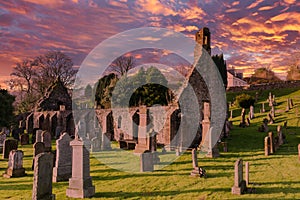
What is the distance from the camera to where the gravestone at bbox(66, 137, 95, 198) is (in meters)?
8.55

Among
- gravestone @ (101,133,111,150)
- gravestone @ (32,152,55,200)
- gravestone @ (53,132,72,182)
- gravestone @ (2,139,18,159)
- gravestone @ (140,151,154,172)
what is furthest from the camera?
gravestone @ (101,133,111,150)

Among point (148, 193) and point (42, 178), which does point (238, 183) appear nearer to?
point (148, 193)

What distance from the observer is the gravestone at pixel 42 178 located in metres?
7.13

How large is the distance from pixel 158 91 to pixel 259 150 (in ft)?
86.3

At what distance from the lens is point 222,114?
22406mm

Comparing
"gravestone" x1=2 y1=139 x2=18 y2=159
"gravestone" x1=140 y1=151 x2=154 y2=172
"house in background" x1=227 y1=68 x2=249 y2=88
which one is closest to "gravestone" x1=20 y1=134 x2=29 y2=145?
"gravestone" x1=2 y1=139 x2=18 y2=159

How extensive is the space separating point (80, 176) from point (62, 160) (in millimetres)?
2656

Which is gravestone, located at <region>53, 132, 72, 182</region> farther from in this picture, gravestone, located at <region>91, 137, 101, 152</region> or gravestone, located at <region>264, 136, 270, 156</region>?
gravestone, located at <region>264, 136, 270, 156</region>

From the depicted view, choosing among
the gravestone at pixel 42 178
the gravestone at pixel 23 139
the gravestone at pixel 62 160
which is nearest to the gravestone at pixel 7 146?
the gravestone at pixel 62 160

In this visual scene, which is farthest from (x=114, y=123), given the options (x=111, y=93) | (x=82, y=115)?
(x=111, y=93)

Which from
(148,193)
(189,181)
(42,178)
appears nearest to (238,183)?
(189,181)

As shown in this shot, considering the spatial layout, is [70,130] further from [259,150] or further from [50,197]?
[50,197]

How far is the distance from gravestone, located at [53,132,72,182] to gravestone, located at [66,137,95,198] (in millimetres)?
2183

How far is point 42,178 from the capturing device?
23.9ft
